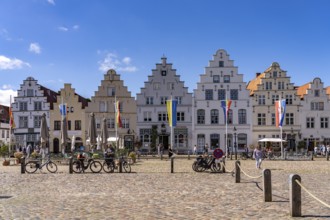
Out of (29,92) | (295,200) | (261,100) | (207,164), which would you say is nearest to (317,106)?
(261,100)

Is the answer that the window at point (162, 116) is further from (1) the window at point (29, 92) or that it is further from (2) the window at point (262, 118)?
(1) the window at point (29, 92)

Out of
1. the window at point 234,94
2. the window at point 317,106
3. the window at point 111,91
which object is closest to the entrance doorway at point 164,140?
the window at point 111,91

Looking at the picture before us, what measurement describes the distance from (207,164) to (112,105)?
111 ft

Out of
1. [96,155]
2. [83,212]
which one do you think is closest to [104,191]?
[83,212]

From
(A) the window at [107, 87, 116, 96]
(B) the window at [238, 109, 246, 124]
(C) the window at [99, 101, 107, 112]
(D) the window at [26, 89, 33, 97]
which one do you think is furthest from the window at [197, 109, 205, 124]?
(D) the window at [26, 89, 33, 97]

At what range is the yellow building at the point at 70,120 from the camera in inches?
2197

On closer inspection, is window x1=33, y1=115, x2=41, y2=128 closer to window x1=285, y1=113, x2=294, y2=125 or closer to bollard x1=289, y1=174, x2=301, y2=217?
window x1=285, y1=113, x2=294, y2=125

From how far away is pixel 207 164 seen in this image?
23.2m

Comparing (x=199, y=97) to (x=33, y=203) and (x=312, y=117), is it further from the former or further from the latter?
(x=33, y=203)

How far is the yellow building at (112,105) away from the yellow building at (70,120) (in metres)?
1.28

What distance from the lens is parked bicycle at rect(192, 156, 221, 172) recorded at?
23109 mm

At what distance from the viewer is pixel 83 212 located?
10453mm

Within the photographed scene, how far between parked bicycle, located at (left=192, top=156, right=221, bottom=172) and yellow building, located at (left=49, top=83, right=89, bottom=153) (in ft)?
113

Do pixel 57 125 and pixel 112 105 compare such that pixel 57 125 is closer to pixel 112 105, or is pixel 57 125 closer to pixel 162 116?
pixel 112 105
